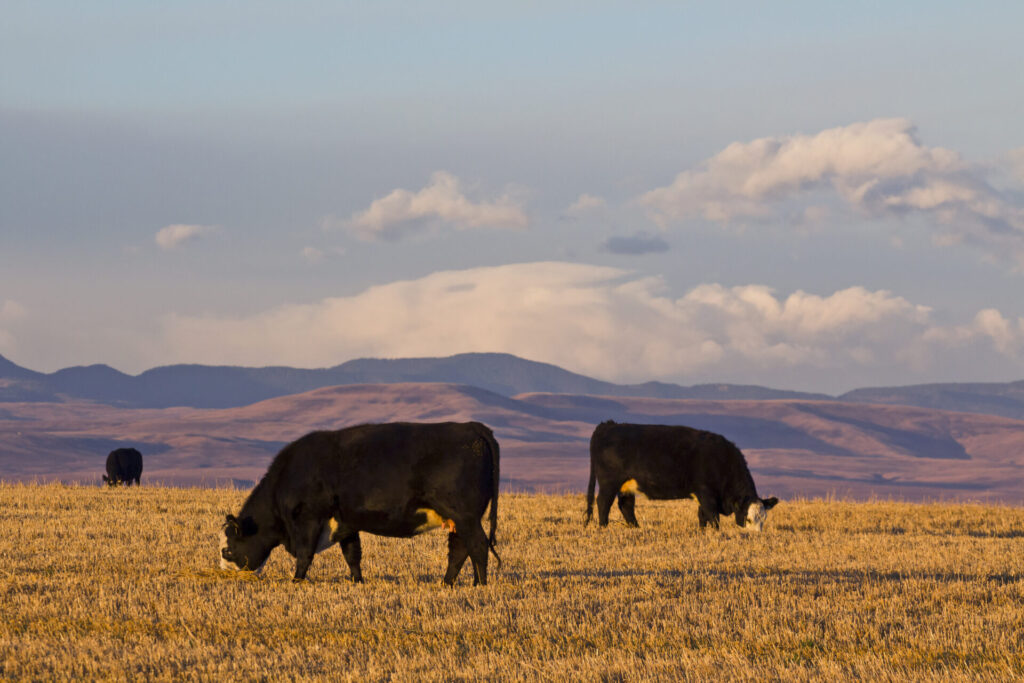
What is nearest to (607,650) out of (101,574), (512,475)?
(101,574)

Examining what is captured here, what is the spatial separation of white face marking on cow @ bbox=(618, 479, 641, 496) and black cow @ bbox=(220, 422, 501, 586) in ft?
28.1

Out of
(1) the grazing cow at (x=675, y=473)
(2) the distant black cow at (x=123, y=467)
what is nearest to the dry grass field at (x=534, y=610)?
(1) the grazing cow at (x=675, y=473)

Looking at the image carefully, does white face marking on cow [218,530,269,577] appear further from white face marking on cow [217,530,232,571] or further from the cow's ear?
the cow's ear

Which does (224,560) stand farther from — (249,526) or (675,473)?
(675,473)

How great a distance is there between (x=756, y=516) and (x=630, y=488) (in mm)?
2329

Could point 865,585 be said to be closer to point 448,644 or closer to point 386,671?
point 448,644

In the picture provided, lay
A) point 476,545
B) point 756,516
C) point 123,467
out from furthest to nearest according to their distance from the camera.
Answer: point 123,467 < point 756,516 < point 476,545

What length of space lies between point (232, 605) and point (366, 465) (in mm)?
2285

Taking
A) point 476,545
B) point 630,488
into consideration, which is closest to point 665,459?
point 630,488

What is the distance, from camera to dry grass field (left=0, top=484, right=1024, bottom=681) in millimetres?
10789

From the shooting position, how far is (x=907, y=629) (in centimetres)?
1234

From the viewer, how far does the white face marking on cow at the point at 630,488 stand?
934 inches

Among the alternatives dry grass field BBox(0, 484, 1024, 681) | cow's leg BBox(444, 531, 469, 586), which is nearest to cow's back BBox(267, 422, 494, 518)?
cow's leg BBox(444, 531, 469, 586)

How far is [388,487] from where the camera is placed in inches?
578
